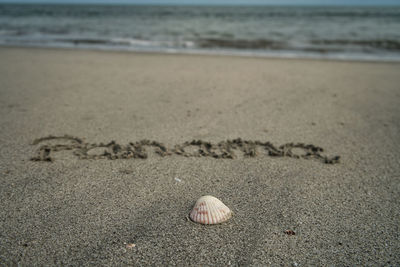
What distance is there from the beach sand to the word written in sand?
4cm

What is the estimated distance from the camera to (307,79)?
5.35m

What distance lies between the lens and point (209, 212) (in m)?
1.86

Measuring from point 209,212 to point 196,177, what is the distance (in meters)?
0.57

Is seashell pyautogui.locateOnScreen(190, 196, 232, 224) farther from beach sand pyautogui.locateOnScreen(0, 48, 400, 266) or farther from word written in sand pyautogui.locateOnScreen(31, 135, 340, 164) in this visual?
word written in sand pyautogui.locateOnScreen(31, 135, 340, 164)

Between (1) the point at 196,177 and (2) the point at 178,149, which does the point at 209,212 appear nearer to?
(1) the point at 196,177

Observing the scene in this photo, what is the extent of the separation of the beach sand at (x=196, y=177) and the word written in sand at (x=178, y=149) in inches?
1.6

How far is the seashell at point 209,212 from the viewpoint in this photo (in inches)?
72.6

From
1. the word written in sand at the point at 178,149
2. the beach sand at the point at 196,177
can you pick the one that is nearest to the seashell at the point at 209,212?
the beach sand at the point at 196,177

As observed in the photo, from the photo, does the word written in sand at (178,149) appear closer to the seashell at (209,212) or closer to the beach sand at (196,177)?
the beach sand at (196,177)

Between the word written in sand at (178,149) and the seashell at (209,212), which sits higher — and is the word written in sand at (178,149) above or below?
below

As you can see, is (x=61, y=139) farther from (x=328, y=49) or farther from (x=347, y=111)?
(x=328, y=49)

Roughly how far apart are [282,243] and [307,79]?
421cm

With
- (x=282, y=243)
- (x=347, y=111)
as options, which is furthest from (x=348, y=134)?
(x=282, y=243)

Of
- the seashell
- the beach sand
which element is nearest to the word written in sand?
the beach sand
